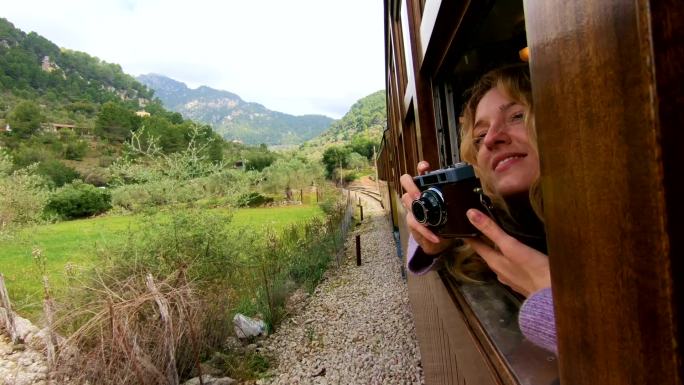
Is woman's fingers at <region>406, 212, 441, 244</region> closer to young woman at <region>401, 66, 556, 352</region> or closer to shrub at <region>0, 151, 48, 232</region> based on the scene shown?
young woman at <region>401, 66, 556, 352</region>

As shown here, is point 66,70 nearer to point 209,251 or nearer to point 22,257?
point 22,257

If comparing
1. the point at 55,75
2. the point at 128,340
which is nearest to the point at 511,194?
the point at 128,340

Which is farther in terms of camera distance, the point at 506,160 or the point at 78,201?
the point at 78,201

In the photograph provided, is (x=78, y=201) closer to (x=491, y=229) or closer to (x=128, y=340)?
(x=128, y=340)

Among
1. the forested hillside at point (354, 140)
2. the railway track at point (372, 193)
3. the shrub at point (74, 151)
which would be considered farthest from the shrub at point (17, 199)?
the shrub at point (74, 151)

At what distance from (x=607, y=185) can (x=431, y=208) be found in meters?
0.64

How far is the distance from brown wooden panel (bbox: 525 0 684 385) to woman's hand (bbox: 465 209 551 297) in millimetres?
177

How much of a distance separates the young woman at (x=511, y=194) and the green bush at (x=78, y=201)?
35.5 metres

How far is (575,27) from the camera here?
0.38 metres

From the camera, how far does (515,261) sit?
0.71 m

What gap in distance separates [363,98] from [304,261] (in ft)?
377

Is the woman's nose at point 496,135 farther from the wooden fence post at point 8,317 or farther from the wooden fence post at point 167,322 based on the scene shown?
the wooden fence post at point 8,317

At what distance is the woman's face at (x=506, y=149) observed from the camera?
37.4 inches

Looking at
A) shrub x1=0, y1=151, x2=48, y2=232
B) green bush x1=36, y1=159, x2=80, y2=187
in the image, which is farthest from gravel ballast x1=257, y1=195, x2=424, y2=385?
green bush x1=36, y1=159, x2=80, y2=187
